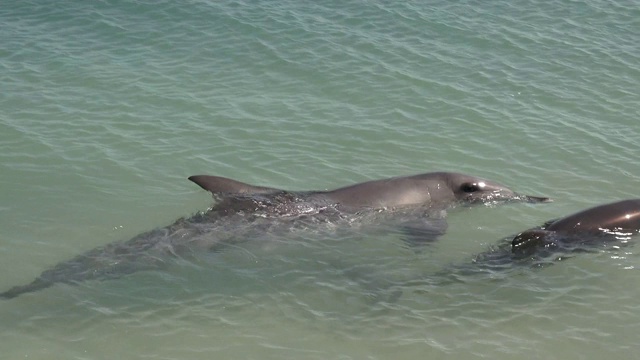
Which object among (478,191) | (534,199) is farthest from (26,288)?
(534,199)

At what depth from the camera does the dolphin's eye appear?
51.3 ft

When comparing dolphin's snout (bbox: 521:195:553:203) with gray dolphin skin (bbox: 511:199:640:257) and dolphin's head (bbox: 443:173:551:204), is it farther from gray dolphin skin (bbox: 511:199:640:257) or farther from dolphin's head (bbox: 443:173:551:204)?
gray dolphin skin (bbox: 511:199:640:257)

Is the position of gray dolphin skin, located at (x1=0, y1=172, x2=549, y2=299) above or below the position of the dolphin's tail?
above

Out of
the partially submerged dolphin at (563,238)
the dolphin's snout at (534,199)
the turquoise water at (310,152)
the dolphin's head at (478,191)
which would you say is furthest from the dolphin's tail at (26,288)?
the dolphin's snout at (534,199)

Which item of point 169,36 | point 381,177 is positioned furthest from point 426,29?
point 381,177

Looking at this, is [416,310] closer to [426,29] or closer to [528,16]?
[426,29]

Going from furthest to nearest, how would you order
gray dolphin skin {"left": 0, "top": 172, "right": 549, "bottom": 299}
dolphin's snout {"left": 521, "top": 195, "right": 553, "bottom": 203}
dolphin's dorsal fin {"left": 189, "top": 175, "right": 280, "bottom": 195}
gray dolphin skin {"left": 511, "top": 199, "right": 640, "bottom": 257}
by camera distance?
dolphin's snout {"left": 521, "top": 195, "right": 553, "bottom": 203} → dolphin's dorsal fin {"left": 189, "top": 175, "right": 280, "bottom": 195} → gray dolphin skin {"left": 511, "top": 199, "right": 640, "bottom": 257} → gray dolphin skin {"left": 0, "top": 172, "right": 549, "bottom": 299}

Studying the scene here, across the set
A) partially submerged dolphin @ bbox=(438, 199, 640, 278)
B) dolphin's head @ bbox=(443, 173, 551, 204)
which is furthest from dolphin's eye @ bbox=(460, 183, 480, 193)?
partially submerged dolphin @ bbox=(438, 199, 640, 278)

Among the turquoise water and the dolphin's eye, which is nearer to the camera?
the turquoise water

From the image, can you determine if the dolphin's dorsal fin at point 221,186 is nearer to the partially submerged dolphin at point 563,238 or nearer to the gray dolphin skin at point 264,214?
the gray dolphin skin at point 264,214

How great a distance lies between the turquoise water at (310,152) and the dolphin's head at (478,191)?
0.26m

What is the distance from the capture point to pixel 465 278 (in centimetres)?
1299

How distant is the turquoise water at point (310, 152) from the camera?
11727 mm

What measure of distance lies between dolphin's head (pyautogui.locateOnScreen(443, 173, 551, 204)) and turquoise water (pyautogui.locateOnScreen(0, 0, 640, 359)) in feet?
0.87
